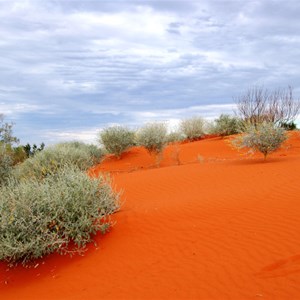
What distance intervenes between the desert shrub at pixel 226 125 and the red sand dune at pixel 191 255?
1935cm

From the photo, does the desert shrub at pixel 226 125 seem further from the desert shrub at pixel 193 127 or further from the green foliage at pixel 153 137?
the green foliage at pixel 153 137

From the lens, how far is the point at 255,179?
435 inches

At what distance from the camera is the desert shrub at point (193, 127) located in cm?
3275

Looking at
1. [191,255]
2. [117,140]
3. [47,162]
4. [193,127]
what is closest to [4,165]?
[47,162]

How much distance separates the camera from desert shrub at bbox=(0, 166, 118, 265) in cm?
675

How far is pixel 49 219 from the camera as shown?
691 centimetres

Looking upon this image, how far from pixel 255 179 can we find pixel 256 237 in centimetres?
452

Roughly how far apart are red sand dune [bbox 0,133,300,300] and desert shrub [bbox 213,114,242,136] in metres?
19.4

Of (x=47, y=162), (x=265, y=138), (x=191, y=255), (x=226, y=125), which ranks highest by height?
(x=226, y=125)

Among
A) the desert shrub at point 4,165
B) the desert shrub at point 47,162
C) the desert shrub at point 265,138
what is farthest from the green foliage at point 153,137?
the desert shrub at point 4,165

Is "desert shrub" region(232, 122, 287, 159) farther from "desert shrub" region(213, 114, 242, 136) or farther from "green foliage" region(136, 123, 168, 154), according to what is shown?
"desert shrub" region(213, 114, 242, 136)

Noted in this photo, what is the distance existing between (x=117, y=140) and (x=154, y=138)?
368 cm

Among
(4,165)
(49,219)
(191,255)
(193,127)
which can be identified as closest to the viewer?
(191,255)

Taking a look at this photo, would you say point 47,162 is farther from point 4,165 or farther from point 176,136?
point 176,136
